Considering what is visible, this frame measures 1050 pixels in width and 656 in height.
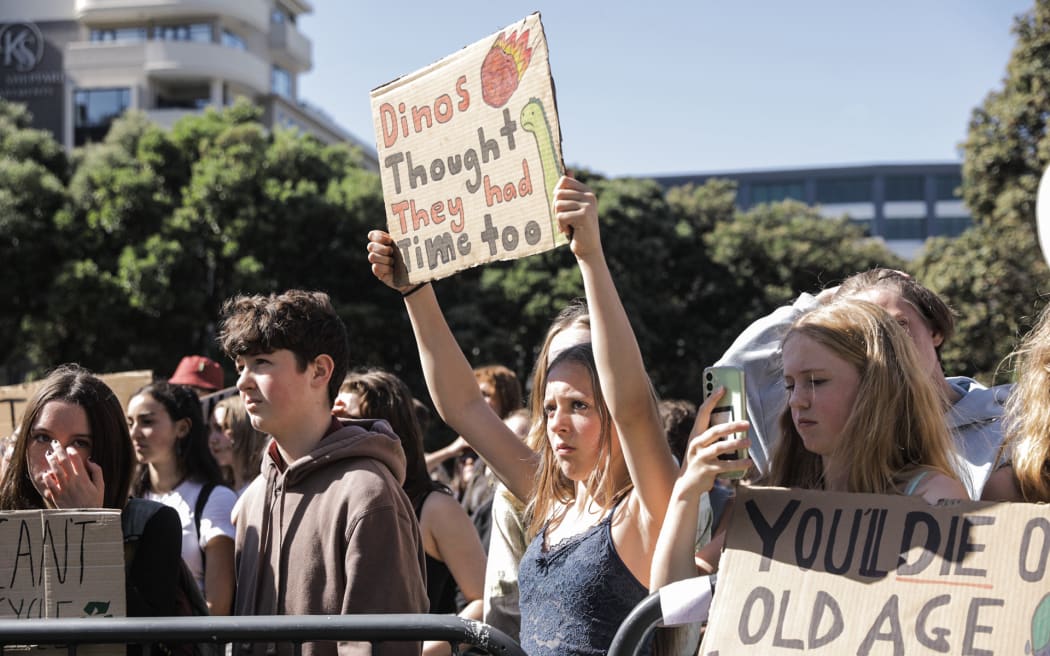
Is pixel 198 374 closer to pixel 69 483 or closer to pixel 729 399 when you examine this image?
pixel 69 483

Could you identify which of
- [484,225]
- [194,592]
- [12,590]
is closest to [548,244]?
[484,225]

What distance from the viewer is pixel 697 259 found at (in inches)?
1341

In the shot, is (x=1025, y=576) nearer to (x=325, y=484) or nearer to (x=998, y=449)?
(x=998, y=449)

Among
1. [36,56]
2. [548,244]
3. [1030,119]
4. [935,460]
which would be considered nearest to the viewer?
[935,460]

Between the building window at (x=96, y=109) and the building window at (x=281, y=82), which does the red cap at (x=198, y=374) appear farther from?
the building window at (x=281, y=82)

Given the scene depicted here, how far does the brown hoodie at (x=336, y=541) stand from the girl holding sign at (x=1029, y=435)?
1.43m

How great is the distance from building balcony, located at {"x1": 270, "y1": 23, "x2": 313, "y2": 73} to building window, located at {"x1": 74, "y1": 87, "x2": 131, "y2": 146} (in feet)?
25.2

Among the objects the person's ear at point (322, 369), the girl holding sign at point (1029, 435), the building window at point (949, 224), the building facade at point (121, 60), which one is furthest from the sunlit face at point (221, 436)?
the building window at point (949, 224)

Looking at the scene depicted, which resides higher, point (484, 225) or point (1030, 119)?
point (1030, 119)

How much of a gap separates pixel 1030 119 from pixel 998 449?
1851cm

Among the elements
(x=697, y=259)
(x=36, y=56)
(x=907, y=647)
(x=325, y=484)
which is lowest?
(x=907, y=647)

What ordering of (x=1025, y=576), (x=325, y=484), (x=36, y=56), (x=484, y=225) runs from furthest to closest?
(x=36, y=56)
(x=325, y=484)
(x=484, y=225)
(x=1025, y=576)

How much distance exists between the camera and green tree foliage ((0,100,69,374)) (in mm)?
25109

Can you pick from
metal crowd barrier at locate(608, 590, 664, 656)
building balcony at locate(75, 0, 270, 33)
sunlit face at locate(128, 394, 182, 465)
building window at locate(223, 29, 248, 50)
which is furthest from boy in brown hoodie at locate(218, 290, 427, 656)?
building window at locate(223, 29, 248, 50)
